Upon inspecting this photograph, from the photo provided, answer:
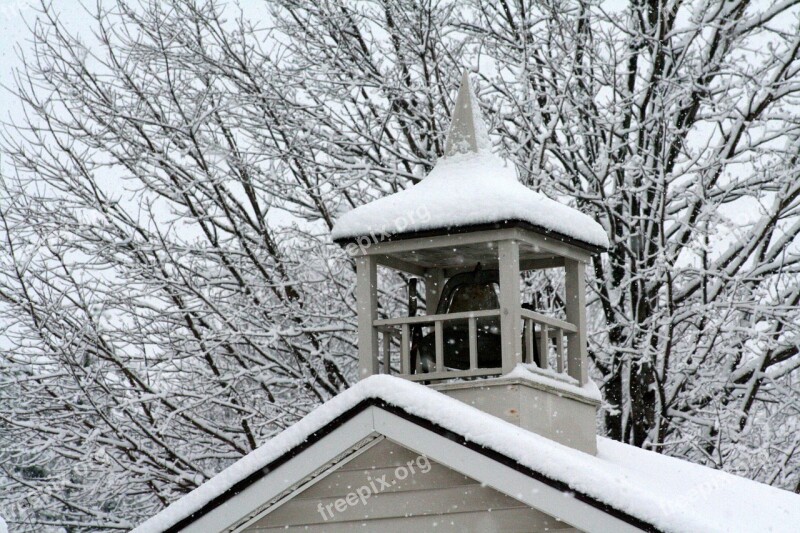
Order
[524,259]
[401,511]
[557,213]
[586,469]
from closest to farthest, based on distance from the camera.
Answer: [586,469], [401,511], [557,213], [524,259]

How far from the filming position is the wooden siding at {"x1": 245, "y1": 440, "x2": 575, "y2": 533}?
20.4 ft

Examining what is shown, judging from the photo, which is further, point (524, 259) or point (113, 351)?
point (113, 351)

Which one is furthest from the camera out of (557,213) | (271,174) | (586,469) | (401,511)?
(271,174)

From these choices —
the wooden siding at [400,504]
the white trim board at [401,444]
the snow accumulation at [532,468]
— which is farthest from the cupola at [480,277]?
the white trim board at [401,444]

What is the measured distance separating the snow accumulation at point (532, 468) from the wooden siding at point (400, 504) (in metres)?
0.32

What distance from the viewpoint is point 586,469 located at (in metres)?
5.89

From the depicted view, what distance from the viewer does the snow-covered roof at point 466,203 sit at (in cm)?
781

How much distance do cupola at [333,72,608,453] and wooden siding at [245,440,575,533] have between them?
4.30 ft

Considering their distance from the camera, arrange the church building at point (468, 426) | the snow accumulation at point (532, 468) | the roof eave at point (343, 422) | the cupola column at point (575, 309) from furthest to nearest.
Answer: the cupola column at point (575, 309) < the church building at point (468, 426) < the roof eave at point (343, 422) < the snow accumulation at point (532, 468)

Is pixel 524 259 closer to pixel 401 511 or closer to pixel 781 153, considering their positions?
pixel 401 511

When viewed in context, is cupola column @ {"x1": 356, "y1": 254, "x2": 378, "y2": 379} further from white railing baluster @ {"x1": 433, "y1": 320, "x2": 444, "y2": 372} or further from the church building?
white railing baluster @ {"x1": 433, "y1": 320, "x2": 444, "y2": 372}

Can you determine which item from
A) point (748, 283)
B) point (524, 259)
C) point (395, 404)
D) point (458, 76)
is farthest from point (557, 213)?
point (458, 76)

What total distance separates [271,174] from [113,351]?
2.85 meters

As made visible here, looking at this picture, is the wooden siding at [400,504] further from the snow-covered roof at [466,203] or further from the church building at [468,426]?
the snow-covered roof at [466,203]
